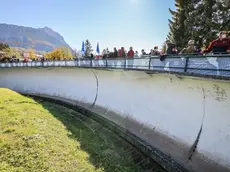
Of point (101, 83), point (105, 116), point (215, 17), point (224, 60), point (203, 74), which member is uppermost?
point (215, 17)

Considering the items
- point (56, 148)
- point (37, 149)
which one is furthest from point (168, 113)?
point (37, 149)

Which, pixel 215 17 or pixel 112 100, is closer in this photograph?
pixel 112 100

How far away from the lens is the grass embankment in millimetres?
7203

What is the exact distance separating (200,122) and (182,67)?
2248 mm

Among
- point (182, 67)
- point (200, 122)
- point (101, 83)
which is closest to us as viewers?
point (200, 122)

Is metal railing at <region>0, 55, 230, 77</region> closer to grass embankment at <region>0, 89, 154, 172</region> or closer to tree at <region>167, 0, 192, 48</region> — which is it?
grass embankment at <region>0, 89, 154, 172</region>

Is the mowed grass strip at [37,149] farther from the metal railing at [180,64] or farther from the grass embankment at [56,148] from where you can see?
the metal railing at [180,64]

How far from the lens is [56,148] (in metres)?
8.28

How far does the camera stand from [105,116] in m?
13.3

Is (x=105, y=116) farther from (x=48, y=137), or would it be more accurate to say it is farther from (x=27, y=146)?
(x=27, y=146)

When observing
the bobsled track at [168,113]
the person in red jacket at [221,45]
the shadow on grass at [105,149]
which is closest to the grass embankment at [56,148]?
the shadow on grass at [105,149]

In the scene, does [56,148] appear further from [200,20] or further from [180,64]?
[200,20]

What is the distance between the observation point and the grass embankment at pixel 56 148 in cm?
720

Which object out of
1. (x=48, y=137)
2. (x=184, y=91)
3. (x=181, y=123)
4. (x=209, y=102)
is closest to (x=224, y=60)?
(x=209, y=102)
